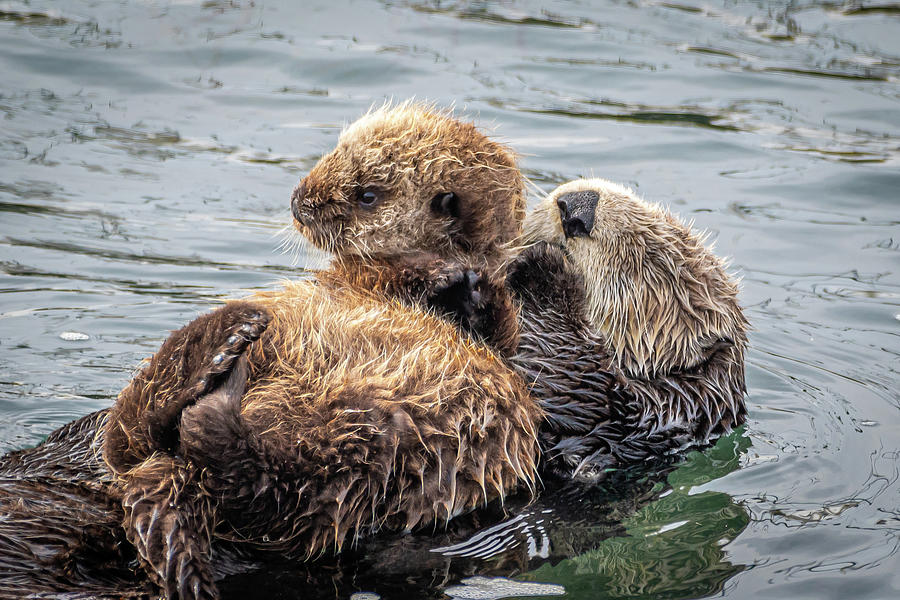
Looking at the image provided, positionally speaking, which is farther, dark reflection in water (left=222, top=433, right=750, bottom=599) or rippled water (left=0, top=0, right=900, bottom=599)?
rippled water (left=0, top=0, right=900, bottom=599)

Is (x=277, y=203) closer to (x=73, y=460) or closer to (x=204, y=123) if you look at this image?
(x=204, y=123)

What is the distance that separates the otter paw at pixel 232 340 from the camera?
2656 mm

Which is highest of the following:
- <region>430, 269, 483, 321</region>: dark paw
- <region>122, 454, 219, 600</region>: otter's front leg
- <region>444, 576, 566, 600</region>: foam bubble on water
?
<region>430, 269, 483, 321</region>: dark paw

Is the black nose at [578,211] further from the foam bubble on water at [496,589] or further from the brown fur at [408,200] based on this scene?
the foam bubble on water at [496,589]

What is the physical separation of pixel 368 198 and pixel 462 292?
1.85 ft

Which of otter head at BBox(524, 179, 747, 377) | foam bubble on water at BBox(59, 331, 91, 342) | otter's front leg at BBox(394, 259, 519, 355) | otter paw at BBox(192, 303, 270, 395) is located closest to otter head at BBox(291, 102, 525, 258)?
otter's front leg at BBox(394, 259, 519, 355)

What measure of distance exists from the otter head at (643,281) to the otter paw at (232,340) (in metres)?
1.40

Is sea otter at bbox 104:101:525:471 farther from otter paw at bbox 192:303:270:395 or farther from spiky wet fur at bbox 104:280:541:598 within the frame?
otter paw at bbox 192:303:270:395

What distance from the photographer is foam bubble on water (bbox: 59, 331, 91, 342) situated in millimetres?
4910

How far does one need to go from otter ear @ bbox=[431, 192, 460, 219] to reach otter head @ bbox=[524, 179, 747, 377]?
1.69 feet

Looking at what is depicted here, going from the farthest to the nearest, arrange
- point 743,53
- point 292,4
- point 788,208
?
point 292,4 < point 743,53 < point 788,208

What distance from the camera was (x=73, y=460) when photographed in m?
3.34

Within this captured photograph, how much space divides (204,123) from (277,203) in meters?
1.43

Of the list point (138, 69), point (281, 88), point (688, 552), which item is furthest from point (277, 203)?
point (688, 552)
